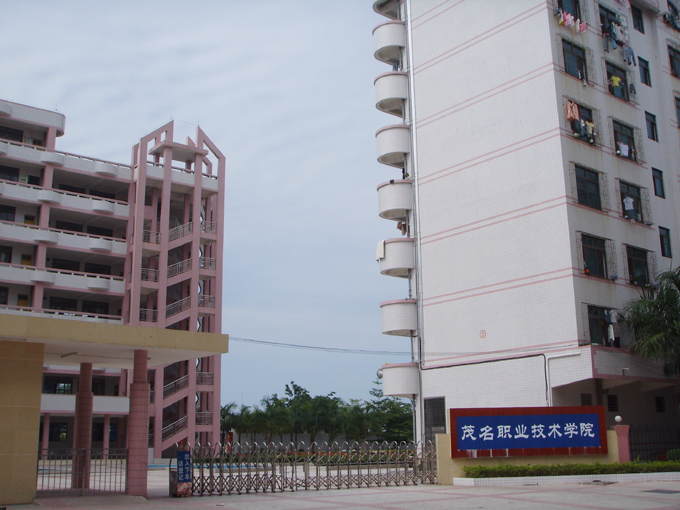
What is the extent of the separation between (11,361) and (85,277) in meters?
28.1

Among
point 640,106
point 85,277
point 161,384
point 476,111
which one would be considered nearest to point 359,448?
point 476,111

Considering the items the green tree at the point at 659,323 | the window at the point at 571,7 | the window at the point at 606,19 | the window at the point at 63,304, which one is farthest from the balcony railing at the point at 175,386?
the window at the point at 606,19

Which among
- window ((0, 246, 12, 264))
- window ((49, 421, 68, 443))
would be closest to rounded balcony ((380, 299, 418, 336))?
window ((49, 421, 68, 443))

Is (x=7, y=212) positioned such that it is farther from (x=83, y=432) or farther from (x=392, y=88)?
(x=83, y=432)

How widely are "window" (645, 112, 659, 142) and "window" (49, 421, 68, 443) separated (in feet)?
116

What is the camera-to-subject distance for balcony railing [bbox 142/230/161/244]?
4519cm

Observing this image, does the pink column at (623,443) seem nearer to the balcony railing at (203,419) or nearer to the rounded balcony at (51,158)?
the balcony railing at (203,419)

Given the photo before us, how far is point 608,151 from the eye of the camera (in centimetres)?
2814

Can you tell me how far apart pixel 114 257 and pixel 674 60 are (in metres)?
33.2

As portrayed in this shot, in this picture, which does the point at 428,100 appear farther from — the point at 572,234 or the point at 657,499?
the point at 657,499

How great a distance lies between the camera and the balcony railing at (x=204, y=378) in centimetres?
4481

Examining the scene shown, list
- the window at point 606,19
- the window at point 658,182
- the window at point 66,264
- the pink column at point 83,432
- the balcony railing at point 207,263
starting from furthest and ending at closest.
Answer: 1. the balcony railing at point 207,263
2. the window at point 66,264
3. the window at point 658,182
4. the window at point 606,19
5. the pink column at point 83,432

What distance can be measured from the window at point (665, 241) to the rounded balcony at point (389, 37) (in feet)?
46.0

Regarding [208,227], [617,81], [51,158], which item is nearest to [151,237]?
[208,227]
